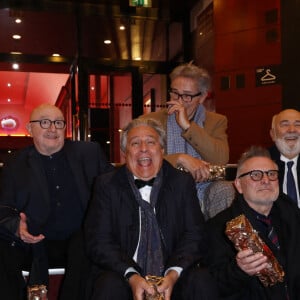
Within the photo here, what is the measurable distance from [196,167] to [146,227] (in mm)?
647

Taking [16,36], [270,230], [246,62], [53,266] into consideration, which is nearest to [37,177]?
[53,266]

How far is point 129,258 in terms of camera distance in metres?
2.37

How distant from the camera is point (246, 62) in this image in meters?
7.58

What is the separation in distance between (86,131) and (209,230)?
619 cm

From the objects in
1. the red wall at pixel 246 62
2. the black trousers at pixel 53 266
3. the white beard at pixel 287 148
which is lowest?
the black trousers at pixel 53 266

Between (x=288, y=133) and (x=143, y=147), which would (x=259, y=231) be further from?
(x=288, y=133)

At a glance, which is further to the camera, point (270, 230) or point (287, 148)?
point (287, 148)

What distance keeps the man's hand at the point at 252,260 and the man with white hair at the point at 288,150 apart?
1.38 meters

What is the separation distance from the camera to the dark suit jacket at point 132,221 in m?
2.38

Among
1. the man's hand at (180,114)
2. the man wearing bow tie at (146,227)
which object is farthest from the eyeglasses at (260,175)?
the man's hand at (180,114)

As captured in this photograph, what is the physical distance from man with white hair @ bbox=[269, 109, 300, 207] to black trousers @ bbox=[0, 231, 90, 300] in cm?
151

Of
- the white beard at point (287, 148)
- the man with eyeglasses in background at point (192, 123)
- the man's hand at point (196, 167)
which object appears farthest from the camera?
the white beard at point (287, 148)

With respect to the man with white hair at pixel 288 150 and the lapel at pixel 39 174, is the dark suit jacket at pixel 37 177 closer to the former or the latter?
the lapel at pixel 39 174

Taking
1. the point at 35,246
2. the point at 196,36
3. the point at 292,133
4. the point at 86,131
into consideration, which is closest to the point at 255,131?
the point at 196,36
